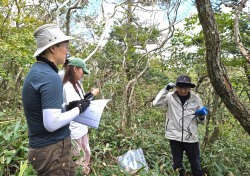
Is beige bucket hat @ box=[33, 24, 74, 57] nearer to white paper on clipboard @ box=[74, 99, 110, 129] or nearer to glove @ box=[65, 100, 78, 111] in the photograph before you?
glove @ box=[65, 100, 78, 111]

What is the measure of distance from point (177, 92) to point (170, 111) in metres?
0.31

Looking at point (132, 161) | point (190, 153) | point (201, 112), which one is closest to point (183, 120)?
point (201, 112)

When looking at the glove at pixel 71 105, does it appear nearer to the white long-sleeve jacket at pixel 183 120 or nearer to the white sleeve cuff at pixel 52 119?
the white sleeve cuff at pixel 52 119

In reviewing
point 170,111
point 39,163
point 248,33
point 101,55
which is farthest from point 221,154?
point 101,55

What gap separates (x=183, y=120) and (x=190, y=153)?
0.51 m

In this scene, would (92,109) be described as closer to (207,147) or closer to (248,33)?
(207,147)

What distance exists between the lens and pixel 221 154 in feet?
16.7

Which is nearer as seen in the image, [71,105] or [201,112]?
[71,105]

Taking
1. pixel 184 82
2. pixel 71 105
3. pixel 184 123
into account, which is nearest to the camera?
pixel 71 105

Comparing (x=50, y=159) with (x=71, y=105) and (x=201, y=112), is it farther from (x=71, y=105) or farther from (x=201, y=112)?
(x=201, y=112)

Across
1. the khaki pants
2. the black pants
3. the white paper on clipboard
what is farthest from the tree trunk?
the khaki pants

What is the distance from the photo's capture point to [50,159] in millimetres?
1923

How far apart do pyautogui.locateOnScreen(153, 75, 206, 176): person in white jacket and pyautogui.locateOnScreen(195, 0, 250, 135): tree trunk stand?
1.73ft

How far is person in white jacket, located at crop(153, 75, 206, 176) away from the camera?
3.77 m
